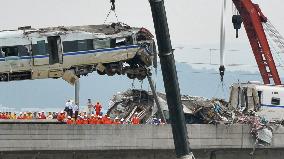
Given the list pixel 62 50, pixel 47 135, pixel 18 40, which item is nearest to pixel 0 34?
pixel 18 40

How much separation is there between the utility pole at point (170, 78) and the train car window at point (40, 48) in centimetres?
2079

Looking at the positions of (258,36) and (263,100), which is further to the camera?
(258,36)

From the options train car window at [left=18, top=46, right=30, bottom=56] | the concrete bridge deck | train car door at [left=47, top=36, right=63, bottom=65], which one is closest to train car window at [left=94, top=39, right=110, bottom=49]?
train car door at [left=47, top=36, right=63, bottom=65]

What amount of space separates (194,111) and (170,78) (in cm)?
2276

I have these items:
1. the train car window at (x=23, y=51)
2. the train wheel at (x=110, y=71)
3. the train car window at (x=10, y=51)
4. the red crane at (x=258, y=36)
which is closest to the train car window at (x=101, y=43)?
the train wheel at (x=110, y=71)

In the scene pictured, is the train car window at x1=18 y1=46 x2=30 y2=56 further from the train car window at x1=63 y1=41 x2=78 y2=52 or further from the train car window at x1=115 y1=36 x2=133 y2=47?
the train car window at x1=115 y1=36 x2=133 y2=47

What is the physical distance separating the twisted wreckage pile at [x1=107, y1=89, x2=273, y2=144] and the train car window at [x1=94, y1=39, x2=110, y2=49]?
4.26 meters

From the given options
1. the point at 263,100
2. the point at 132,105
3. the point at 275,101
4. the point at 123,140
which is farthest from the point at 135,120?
the point at 275,101

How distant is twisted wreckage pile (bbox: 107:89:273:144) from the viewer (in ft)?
117

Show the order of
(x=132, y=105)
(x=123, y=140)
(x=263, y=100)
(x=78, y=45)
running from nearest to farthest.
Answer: (x=123, y=140)
(x=78, y=45)
(x=132, y=105)
(x=263, y=100)

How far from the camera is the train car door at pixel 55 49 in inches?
1387

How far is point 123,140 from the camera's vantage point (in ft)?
105

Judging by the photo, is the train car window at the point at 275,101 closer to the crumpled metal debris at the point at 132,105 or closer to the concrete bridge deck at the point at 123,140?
the concrete bridge deck at the point at 123,140

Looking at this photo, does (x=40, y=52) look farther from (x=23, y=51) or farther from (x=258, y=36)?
(x=258, y=36)
